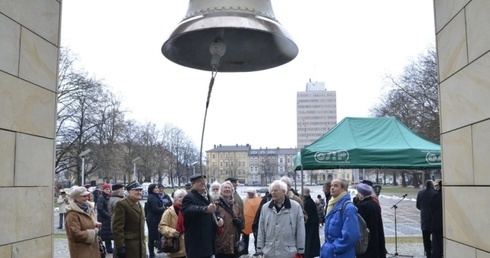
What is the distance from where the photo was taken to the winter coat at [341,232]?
531 centimetres

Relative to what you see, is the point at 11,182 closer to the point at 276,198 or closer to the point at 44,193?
the point at 44,193

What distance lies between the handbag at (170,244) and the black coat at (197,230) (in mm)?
1244

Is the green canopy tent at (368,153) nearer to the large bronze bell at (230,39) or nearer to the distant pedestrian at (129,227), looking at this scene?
the distant pedestrian at (129,227)

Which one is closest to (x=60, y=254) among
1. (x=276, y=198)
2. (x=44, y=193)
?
(x=276, y=198)

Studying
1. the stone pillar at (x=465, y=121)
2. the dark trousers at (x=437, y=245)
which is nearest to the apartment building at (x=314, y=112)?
the dark trousers at (x=437, y=245)

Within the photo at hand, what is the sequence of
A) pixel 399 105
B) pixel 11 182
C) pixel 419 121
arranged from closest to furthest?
pixel 11 182 → pixel 419 121 → pixel 399 105

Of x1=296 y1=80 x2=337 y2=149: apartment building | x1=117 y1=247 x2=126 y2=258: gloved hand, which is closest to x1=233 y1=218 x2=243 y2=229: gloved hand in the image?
x1=117 y1=247 x2=126 y2=258: gloved hand

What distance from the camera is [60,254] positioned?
12055 mm

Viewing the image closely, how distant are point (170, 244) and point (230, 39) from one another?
4.96 meters

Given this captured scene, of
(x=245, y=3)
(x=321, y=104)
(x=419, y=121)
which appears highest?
(x=321, y=104)

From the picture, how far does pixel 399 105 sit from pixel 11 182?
44049 millimetres

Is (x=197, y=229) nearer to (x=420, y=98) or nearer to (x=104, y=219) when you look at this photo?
(x=104, y=219)

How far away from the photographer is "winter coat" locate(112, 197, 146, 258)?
23.2 ft

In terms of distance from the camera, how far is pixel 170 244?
24.9ft
